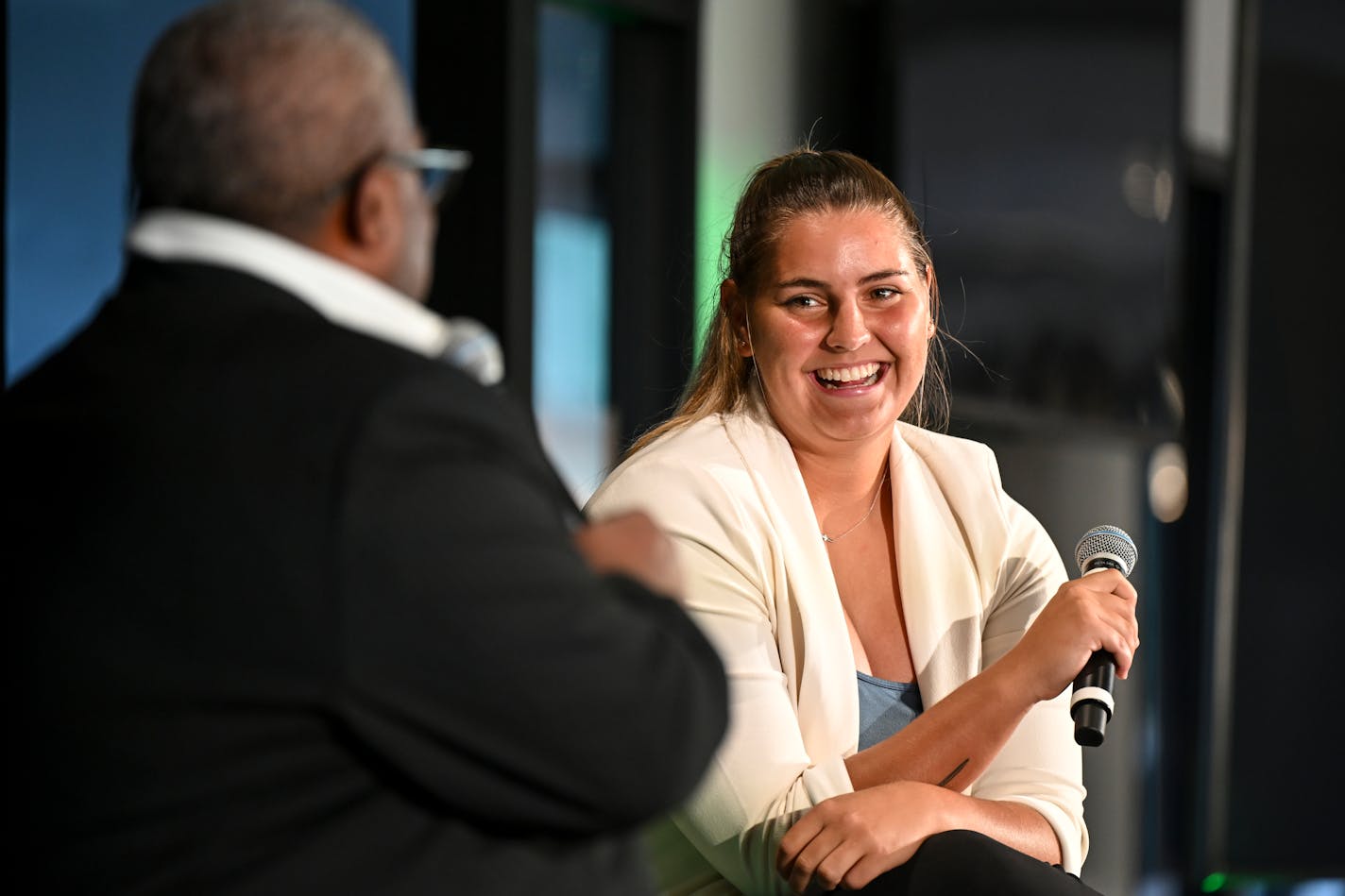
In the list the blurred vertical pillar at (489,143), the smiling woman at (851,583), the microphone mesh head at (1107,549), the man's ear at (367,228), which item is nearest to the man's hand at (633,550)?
the man's ear at (367,228)

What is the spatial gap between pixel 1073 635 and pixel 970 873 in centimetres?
27

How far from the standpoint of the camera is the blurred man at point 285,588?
98 cm

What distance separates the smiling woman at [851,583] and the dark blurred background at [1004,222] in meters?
1.32

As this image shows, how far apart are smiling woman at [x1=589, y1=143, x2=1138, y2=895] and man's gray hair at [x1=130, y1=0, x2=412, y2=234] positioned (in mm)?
765

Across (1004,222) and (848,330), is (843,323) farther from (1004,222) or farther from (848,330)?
(1004,222)

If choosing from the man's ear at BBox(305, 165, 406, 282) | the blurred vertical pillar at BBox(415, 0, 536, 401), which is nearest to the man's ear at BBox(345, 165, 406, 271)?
the man's ear at BBox(305, 165, 406, 282)

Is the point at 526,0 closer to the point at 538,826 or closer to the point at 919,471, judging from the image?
the point at 919,471

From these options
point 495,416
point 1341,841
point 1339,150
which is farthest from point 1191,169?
point 495,416

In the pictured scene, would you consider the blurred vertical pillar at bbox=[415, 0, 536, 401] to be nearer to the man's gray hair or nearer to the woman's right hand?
the woman's right hand

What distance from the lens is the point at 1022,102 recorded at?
3.99 metres

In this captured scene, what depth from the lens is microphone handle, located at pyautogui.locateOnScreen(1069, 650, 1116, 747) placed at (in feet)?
5.20

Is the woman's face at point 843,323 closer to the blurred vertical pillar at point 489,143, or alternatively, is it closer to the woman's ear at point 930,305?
the woman's ear at point 930,305

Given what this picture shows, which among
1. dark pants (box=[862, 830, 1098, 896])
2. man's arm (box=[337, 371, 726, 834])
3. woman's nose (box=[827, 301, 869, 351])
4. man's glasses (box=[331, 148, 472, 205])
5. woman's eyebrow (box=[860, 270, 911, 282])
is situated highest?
man's glasses (box=[331, 148, 472, 205])

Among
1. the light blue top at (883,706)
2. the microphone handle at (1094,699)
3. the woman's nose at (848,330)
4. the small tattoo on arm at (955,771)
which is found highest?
the woman's nose at (848,330)
